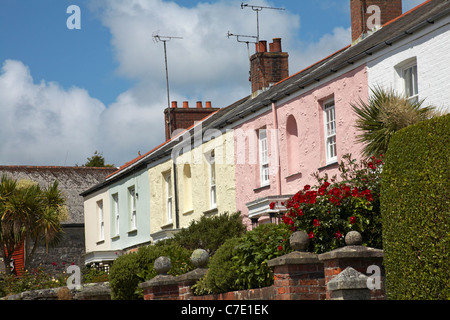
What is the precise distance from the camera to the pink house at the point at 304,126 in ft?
62.2

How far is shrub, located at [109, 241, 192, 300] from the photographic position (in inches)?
659

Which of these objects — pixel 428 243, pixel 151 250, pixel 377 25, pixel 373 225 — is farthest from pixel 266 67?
pixel 428 243

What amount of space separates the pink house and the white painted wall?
356mm

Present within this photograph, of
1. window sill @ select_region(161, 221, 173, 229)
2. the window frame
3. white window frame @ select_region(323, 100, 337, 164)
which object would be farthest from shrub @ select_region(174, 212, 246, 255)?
the window frame

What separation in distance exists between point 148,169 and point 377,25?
1218 cm

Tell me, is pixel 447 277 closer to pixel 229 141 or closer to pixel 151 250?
pixel 151 250

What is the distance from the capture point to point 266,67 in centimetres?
2775

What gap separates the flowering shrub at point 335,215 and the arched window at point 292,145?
29.5 feet

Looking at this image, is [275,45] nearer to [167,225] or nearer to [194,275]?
A: [167,225]

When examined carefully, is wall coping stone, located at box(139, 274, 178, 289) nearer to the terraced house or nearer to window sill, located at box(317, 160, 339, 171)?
the terraced house

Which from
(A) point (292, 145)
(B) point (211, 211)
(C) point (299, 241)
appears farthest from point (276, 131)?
(C) point (299, 241)

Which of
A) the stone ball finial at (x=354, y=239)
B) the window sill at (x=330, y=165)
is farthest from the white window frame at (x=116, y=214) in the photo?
the stone ball finial at (x=354, y=239)

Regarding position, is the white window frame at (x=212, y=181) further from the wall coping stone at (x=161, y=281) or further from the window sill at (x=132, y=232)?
the wall coping stone at (x=161, y=281)
